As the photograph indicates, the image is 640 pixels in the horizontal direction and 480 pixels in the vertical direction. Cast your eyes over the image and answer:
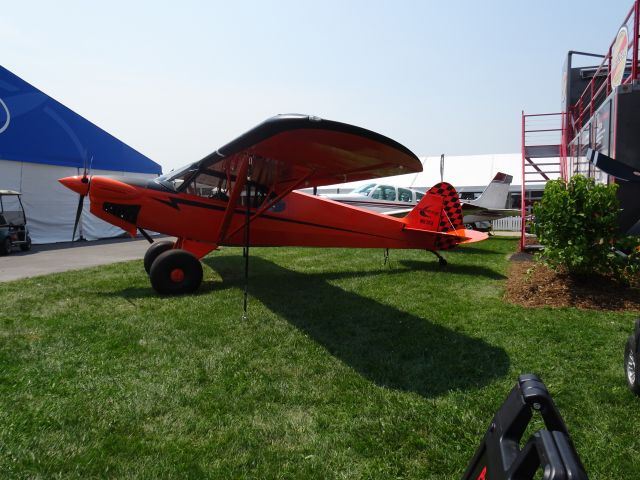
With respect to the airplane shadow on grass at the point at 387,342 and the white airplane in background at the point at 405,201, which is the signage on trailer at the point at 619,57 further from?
the white airplane in background at the point at 405,201

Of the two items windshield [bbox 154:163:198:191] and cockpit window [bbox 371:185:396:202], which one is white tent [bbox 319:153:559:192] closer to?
cockpit window [bbox 371:185:396:202]

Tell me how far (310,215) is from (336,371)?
507cm

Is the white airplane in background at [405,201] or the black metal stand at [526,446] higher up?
the white airplane in background at [405,201]

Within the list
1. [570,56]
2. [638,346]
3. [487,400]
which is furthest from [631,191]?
[570,56]

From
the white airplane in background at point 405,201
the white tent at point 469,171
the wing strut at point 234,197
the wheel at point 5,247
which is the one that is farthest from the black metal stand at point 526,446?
the white tent at point 469,171

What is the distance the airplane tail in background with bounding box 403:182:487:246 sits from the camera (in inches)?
365

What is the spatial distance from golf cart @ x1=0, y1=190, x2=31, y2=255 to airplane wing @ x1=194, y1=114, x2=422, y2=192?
996 cm

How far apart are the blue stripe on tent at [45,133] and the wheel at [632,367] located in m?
19.9

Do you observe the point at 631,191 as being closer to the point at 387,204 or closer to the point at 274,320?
the point at 274,320

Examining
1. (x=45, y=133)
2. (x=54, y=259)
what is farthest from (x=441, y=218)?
(x=45, y=133)

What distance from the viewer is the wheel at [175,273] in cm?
673

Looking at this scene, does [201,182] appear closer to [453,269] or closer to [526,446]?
[453,269]

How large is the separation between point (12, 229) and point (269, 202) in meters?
11.9

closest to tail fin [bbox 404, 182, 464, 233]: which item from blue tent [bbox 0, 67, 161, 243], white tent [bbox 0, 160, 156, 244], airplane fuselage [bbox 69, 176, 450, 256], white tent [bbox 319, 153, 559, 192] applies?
airplane fuselage [bbox 69, 176, 450, 256]
